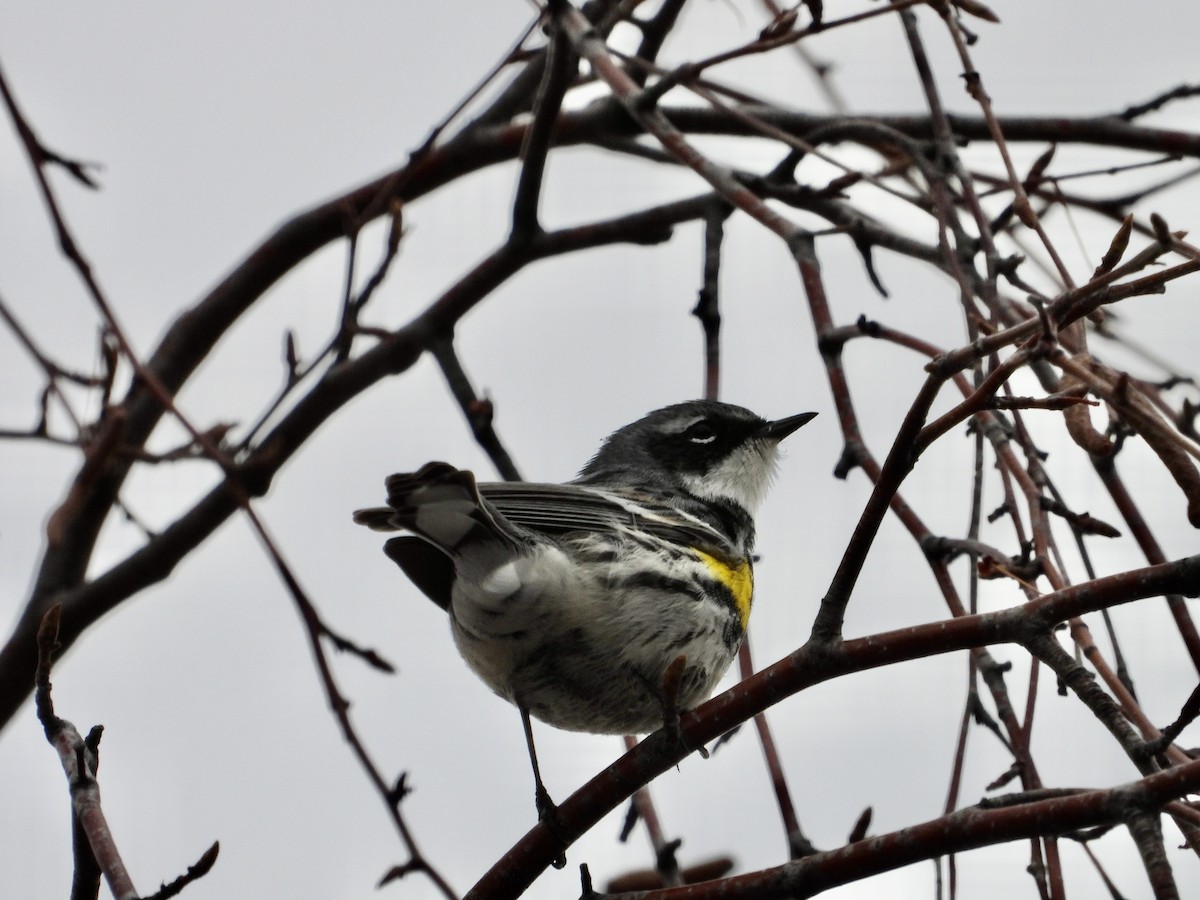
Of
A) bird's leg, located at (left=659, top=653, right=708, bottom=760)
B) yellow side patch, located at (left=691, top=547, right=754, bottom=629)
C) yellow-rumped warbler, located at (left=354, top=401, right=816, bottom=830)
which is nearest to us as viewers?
bird's leg, located at (left=659, top=653, right=708, bottom=760)

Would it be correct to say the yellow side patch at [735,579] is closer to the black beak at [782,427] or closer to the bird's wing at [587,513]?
the bird's wing at [587,513]

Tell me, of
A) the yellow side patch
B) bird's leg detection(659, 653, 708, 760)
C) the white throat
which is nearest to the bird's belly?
the yellow side patch

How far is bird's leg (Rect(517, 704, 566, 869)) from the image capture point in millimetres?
3076

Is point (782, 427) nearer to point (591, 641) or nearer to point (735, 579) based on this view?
point (735, 579)

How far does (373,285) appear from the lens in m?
3.62

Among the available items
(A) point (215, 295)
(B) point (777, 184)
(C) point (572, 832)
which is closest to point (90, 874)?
(C) point (572, 832)

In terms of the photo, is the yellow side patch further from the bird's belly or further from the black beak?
the black beak

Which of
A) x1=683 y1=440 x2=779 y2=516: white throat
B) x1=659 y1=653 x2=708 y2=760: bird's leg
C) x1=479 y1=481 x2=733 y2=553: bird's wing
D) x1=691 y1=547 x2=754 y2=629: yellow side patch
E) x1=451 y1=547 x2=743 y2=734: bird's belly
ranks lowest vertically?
x1=659 y1=653 x2=708 y2=760: bird's leg

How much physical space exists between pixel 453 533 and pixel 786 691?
1.47m

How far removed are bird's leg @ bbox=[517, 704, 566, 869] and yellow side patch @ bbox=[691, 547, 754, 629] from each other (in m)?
0.78

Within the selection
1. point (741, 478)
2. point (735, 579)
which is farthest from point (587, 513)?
point (741, 478)

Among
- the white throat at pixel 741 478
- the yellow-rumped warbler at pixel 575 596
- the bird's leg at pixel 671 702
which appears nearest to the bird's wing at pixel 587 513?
the yellow-rumped warbler at pixel 575 596

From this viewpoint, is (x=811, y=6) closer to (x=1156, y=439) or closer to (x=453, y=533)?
(x=453, y=533)

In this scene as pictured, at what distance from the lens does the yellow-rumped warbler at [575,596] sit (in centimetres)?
390
